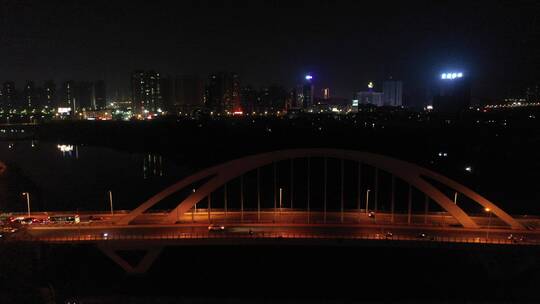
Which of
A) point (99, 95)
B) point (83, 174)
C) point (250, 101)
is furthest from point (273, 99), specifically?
point (83, 174)

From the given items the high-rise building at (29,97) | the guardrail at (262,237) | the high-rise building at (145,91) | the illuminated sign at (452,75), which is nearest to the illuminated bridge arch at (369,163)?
the guardrail at (262,237)

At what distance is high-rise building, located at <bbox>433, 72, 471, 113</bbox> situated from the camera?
96.2 metres

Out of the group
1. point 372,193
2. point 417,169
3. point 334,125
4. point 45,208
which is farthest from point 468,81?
point 45,208

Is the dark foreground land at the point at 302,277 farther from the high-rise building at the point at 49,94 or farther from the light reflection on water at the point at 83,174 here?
the high-rise building at the point at 49,94

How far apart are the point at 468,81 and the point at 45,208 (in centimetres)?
9245

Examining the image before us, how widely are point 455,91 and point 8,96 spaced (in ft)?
441

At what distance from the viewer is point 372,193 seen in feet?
127

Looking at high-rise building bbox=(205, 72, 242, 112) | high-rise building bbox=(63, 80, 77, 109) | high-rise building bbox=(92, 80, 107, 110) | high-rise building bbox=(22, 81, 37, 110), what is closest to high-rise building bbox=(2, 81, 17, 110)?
high-rise building bbox=(22, 81, 37, 110)

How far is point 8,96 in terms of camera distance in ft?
451

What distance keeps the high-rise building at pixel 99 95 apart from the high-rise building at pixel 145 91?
62.9 ft

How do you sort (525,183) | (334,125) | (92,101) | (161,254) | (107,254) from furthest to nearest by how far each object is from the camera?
(92,101) → (334,125) → (525,183) → (161,254) → (107,254)

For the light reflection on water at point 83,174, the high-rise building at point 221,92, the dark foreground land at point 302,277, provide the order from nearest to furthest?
the dark foreground land at point 302,277 → the light reflection on water at point 83,174 → the high-rise building at point 221,92

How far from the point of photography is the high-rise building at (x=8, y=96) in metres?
137

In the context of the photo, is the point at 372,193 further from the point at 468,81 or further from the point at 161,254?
the point at 468,81
